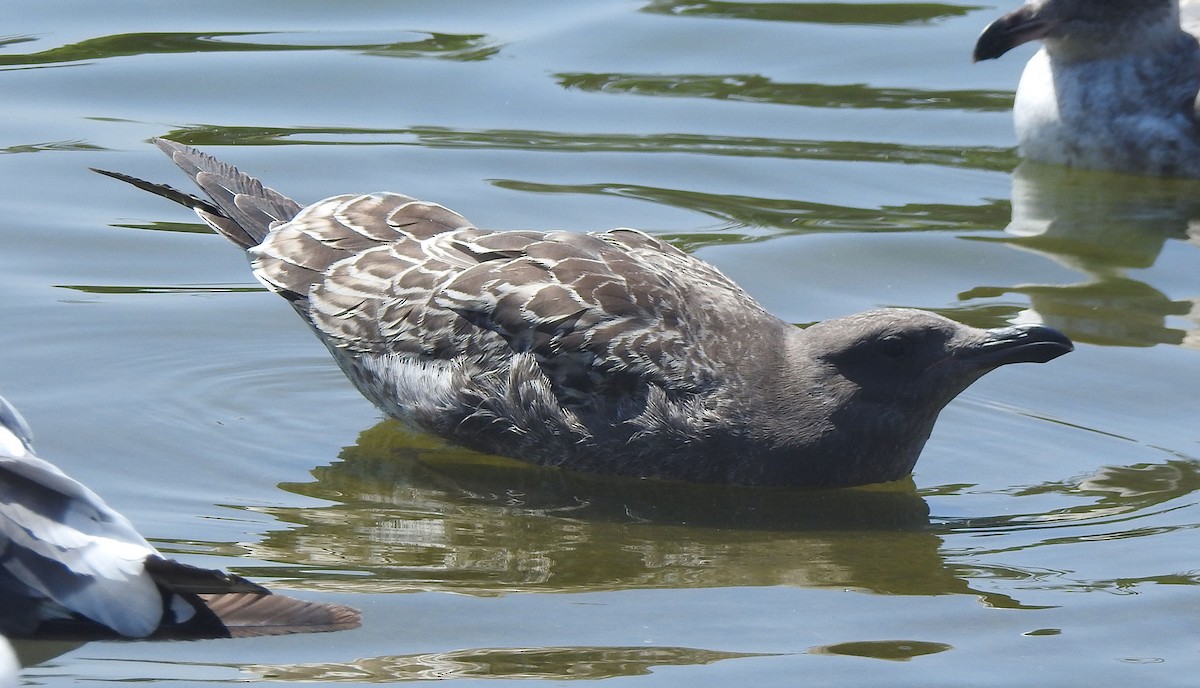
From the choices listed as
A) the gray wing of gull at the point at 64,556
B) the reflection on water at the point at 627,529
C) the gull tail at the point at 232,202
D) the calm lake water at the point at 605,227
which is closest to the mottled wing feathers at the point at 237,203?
the gull tail at the point at 232,202

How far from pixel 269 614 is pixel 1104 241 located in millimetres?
5734

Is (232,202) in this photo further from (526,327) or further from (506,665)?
(506,665)

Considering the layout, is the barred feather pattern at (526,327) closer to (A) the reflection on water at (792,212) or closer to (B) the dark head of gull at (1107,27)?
(A) the reflection on water at (792,212)

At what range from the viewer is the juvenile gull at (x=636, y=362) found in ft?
20.8

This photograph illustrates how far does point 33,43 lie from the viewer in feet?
37.4

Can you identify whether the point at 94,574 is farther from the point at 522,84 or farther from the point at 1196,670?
the point at 522,84

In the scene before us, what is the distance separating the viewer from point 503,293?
259 inches

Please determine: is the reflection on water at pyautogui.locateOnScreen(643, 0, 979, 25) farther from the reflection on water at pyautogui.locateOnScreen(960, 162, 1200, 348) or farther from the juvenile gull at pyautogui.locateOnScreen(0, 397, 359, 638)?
the juvenile gull at pyautogui.locateOnScreen(0, 397, 359, 638)

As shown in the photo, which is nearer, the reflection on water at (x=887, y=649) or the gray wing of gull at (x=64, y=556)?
the gray wing of gull at (x=64, y=556)

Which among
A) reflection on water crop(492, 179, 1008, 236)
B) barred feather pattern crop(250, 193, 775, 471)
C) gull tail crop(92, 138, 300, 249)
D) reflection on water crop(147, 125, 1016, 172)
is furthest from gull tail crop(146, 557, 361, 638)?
reflection on water crop(147, 125, 1016, 172)

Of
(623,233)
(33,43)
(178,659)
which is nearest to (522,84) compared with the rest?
(33,43)

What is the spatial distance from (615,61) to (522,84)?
80cm

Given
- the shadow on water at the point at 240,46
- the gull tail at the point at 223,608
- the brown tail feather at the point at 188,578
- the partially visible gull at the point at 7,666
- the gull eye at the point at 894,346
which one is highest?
the shadow on water at the point at 240,46

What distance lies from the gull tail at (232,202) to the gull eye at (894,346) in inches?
93.0
